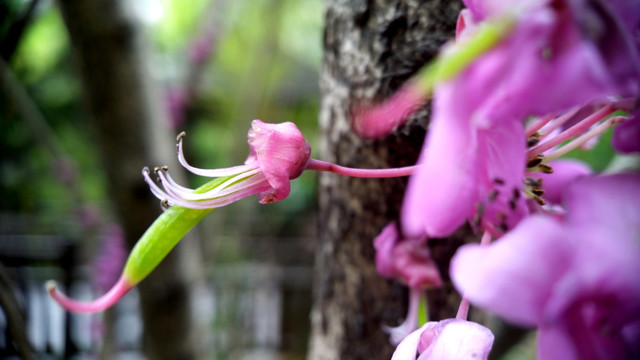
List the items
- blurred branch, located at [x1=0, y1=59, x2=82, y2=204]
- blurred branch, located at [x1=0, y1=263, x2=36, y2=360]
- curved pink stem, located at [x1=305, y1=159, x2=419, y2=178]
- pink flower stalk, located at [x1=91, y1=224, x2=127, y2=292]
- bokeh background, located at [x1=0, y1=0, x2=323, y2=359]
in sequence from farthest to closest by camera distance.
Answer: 1. pink flower stalk, located at [x1=91, y1=224, x2=127, y2=292]
2. bokeh background, located at [x1=0, y1=0, x2=323, y2=359]
3. blurred branch, located at [x1=0, y1=59, x2=82, y2=204]
4. blurred branch, located at [x1=0, y1=263, x2=36, y2=360]
5. curved pink stem, located at [x1=305, y1=159, x2=419, y2=178]

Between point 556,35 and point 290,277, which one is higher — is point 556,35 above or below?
above

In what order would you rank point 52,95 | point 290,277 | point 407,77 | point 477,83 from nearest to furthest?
point 477,83 → point 407,77 → point 290,277 → point 52,95

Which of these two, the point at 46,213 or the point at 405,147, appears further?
the point at 46,213

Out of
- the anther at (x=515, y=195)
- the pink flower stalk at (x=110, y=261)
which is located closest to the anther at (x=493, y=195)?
the anther at (x=515, y=195)

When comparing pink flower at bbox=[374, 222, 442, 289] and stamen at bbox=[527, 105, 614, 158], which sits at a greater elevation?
stamen at bbox=[527, 105, 614, 158]

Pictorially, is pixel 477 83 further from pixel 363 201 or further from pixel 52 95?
pixel 52 95

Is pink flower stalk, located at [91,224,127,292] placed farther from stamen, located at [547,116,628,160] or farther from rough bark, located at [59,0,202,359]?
stamen, located at [547,116,628,160]

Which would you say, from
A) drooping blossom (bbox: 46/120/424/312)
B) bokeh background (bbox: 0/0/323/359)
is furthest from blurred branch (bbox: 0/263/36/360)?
drooping blossom (bbox: 46/120/424/312)

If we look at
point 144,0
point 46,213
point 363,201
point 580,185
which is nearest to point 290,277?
point 46,213
